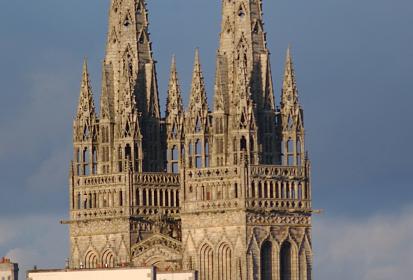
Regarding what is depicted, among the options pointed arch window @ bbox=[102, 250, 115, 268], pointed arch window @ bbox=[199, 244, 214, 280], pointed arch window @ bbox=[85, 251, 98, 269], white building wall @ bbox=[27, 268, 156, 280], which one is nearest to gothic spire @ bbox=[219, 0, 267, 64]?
pointed arch window @ bbox=[199, 244, 214, 280]

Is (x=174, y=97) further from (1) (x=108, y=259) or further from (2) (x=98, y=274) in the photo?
(2) (x=98, y=274)

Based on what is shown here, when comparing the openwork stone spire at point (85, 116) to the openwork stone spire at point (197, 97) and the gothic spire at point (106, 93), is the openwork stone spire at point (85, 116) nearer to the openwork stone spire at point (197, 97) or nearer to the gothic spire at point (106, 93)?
the gothic spire at point (106, 93)

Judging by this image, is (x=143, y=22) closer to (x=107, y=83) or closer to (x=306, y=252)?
(x=107, y=83)

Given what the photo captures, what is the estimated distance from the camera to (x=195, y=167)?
620 feet

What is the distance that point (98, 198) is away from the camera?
193 m

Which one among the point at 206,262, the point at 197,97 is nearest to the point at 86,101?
the point at 197,97

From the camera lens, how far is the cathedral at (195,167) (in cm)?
18700

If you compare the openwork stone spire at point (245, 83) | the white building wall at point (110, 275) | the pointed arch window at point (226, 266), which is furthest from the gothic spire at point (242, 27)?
the white building wall at point (110, 275)

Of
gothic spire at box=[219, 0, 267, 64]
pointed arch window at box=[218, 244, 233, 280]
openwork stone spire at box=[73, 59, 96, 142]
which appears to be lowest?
pointed arch window at box=[218, 244, 233, 280]

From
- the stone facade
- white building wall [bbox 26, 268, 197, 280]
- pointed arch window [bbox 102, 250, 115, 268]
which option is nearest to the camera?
white building wall [bbox 26, 268, 197, 280]

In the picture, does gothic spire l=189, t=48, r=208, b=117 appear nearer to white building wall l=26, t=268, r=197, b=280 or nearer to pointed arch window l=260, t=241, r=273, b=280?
pointed arch window l=260, t=241, r=273, b=280

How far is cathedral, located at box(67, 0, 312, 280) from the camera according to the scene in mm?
187000

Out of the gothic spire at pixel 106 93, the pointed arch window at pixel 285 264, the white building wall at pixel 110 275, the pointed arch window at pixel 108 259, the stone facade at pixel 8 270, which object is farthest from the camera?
the gothic spire at pixel 106 93

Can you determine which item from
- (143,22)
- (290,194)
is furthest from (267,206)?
(143,22)
